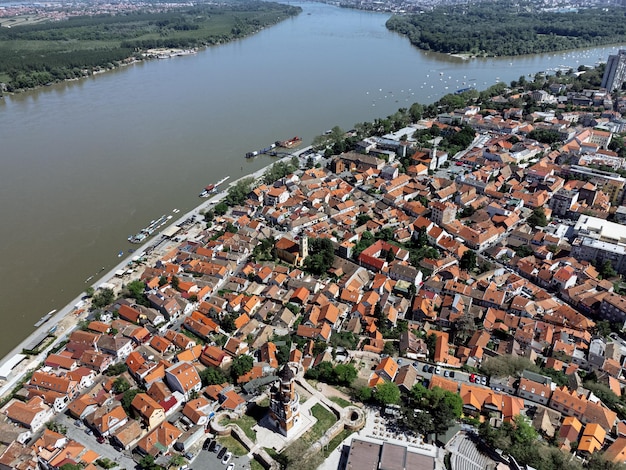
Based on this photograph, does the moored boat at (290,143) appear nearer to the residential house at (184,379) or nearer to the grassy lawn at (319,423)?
the residential house at (184,379)

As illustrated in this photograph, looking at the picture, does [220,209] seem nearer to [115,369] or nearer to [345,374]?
[115,369]

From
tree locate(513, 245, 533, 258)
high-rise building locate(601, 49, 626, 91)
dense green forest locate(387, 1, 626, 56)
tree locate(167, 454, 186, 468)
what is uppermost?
dense green forest locate(387, 1, 626, 56)

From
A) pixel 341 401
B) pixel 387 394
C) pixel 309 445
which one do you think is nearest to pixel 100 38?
pixel 341 401

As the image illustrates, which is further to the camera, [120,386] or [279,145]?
[279,145]

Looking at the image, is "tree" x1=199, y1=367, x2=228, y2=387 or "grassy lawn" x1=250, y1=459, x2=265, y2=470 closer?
"grassy lawn" x1=250, y1=459, x2=265, y2=470

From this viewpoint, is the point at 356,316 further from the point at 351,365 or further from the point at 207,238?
the point at 207,238

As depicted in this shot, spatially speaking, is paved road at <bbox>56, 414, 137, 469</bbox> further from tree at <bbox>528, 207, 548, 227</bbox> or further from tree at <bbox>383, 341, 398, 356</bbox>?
tree at <bbox>528, 207, 548, 227</bbox>

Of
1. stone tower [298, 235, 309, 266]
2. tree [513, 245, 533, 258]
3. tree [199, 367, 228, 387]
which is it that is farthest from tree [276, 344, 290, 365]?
tree [513, 245, 533, 258]
